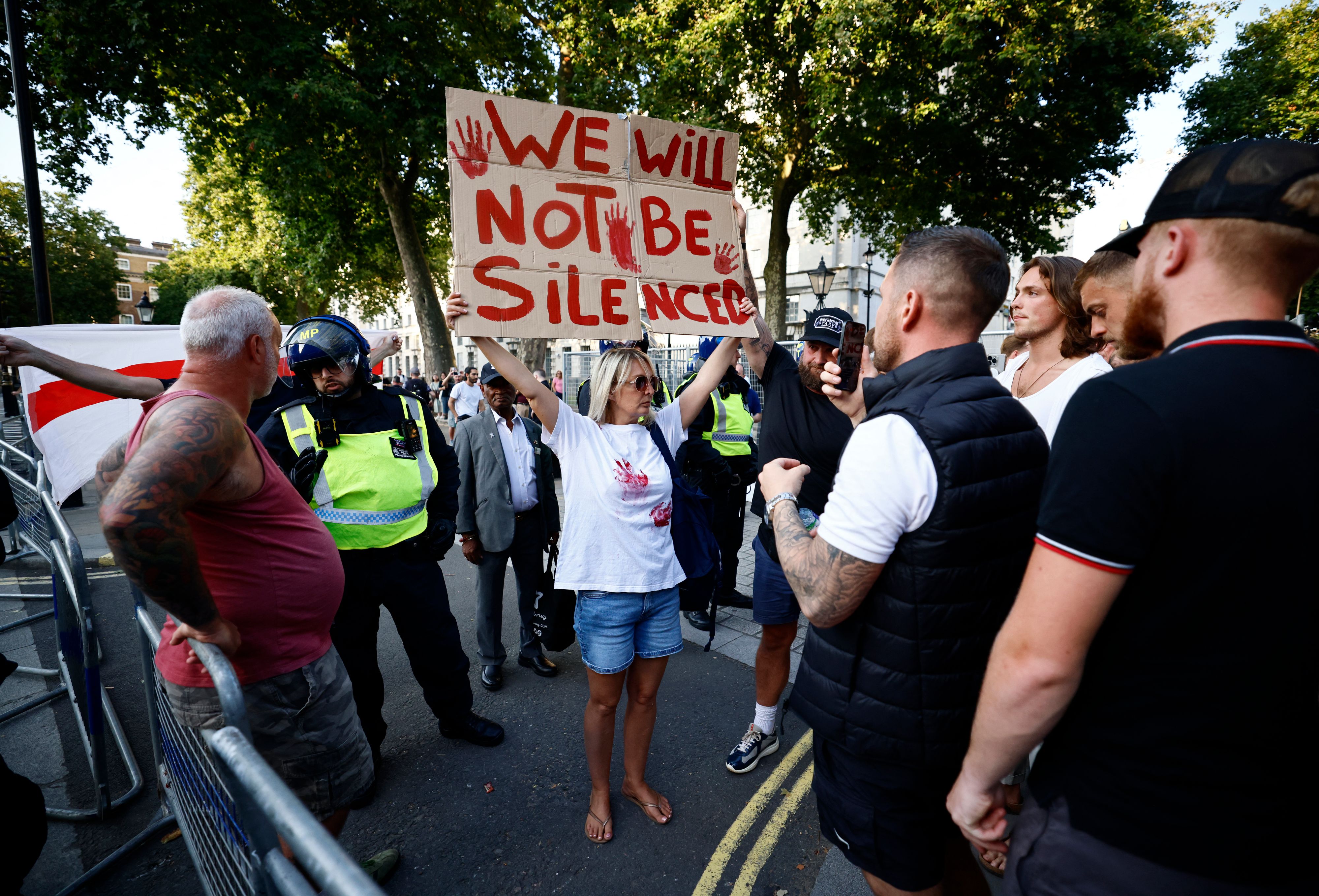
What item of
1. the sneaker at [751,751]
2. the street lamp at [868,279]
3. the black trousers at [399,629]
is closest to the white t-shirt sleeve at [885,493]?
the sneaker at [751,751]

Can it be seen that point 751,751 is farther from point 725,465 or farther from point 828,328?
point 828,328

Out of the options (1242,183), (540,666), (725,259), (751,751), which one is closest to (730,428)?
(540,666)

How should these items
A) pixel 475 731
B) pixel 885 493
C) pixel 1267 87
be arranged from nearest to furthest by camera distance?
pixel 885 493 → pixel 475 731 → pixel 1267 87

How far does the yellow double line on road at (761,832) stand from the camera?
239 cm

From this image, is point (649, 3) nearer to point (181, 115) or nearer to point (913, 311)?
point (181, 115)

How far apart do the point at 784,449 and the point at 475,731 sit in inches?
85.7

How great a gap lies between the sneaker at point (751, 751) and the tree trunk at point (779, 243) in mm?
12143

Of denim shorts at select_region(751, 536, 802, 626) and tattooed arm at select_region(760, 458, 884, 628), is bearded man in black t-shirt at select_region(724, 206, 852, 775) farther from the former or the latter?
tattooed arm at select_region(760, 458, 884, 628)

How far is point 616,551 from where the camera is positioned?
248 cm

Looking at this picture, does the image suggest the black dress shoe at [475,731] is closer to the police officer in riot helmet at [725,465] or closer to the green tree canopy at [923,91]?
the police officer in riot helmet at [725,465]

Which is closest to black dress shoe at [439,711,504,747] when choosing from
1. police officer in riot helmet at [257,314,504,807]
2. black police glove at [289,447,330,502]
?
police officer in riot helmet at [257,314,504,807]

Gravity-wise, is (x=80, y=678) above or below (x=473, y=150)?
below


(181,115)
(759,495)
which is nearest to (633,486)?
(759,495)

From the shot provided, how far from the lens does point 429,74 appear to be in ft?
37.6
